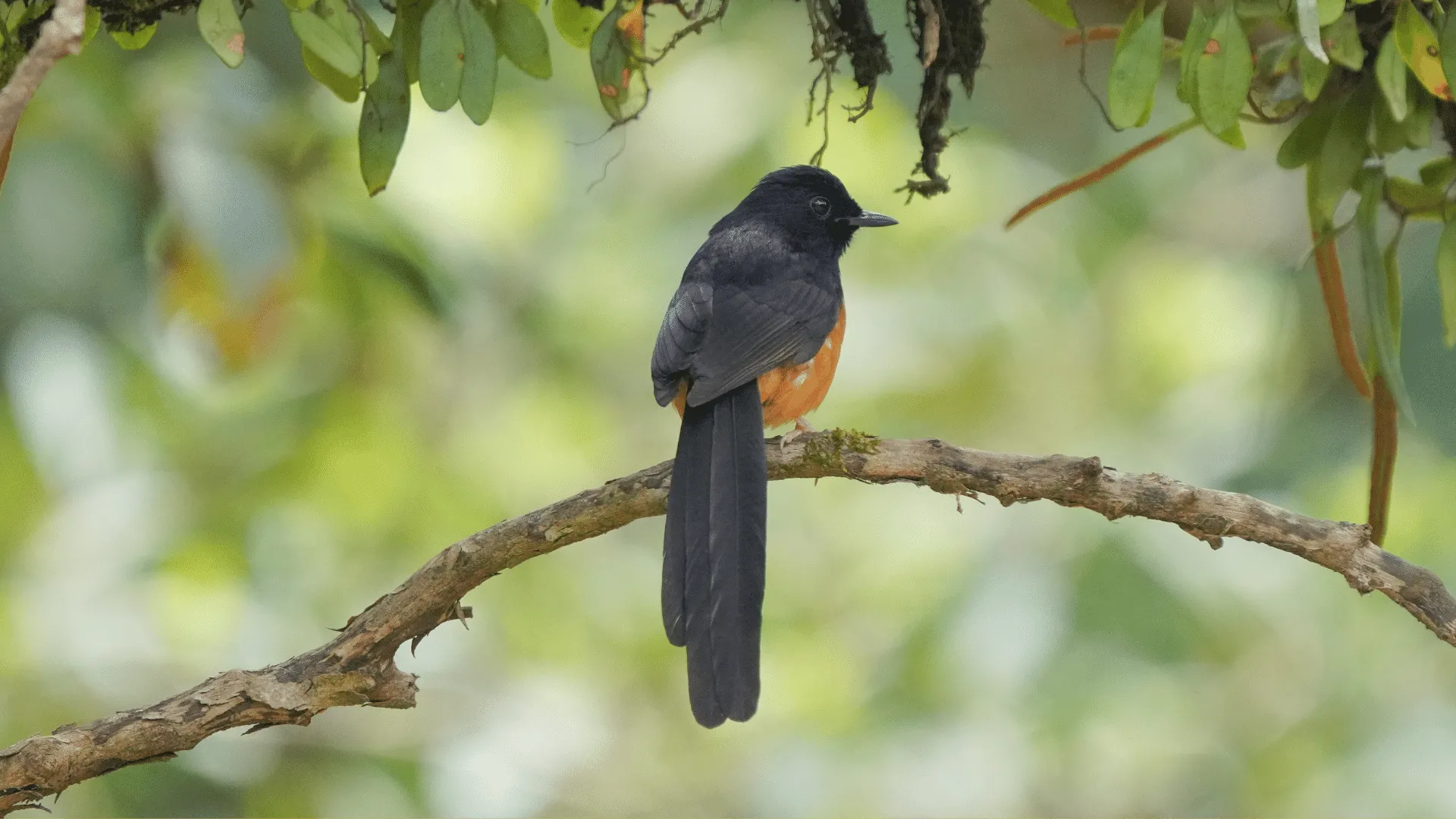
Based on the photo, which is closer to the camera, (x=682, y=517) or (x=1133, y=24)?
(x=1133, y=24)

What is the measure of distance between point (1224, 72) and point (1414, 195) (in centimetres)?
87

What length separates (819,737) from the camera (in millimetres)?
5496

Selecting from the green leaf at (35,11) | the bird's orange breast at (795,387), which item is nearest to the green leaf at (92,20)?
the green leaf at (35,11)

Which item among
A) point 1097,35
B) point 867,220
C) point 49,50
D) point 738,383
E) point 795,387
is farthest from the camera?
point 867,220

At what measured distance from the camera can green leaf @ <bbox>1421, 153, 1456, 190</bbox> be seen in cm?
278

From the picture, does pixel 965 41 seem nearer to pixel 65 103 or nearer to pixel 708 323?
pixel 708 323

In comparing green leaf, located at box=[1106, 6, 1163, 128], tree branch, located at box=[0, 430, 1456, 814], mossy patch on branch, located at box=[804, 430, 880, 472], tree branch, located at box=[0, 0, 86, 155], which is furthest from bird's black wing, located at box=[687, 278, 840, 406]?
tree branch, located at box=[0, 0, 86, 155]

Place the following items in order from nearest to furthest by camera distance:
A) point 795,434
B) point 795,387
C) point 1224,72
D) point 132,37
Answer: point 1224,72 < point 132,37 < point 795,434 < point 795,387

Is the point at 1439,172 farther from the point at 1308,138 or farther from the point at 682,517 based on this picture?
the point at 682,517

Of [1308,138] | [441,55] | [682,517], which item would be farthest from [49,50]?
[1308,138]

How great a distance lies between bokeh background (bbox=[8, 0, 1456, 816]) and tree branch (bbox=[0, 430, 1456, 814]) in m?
1.94

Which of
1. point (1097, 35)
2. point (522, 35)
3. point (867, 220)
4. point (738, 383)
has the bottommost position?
point (738, 383)

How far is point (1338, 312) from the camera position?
2957 mm

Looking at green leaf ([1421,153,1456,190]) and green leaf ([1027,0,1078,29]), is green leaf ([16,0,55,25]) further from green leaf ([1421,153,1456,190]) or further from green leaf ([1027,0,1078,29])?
green leaf ([1421,153,1456,190])
